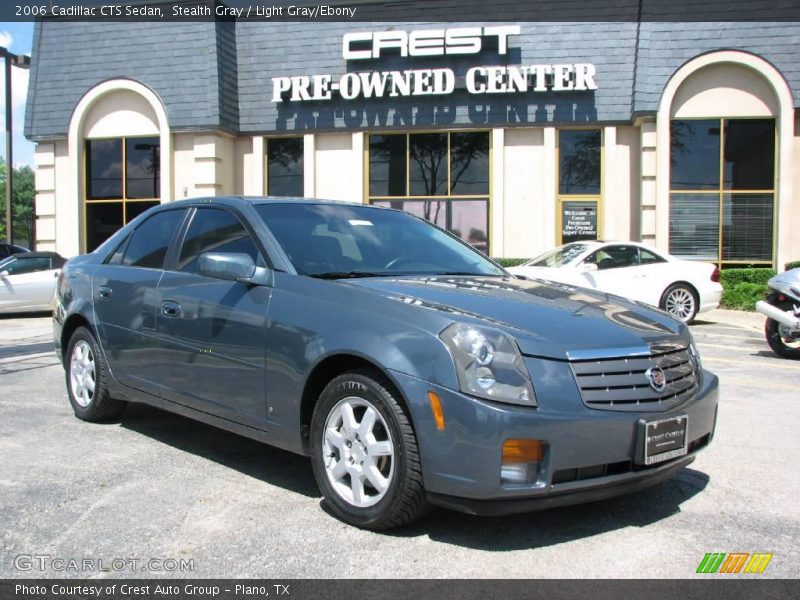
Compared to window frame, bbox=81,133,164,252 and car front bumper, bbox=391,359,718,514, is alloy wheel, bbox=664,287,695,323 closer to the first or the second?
car front bumper, bbox=391,359,718,514

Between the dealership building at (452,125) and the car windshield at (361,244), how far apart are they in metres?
13.2

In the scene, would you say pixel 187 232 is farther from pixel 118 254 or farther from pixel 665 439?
pixel 665 439

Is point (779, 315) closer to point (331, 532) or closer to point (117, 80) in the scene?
point (331, 532)

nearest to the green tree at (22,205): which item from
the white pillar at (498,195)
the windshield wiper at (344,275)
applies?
the white pillar at (498,195)

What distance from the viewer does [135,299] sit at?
4.97 meters

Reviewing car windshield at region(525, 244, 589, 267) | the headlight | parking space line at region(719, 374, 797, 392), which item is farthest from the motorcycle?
the headlight

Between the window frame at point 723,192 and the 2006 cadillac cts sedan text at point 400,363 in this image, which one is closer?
the 2006 cadillac cts sedan text at point 400,363

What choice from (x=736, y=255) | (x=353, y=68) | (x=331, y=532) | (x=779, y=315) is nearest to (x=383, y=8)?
(x=353, y=68)

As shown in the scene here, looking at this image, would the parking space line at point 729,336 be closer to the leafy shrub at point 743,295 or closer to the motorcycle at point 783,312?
the motorcycle at point 783,312

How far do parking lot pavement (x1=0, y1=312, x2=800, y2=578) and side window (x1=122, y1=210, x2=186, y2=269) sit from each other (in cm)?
123

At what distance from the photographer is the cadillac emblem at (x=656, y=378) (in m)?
3.38

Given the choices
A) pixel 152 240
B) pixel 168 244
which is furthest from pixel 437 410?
pixel 152 240

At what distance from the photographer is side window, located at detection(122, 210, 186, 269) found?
503 cm

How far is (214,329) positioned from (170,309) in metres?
0.52
